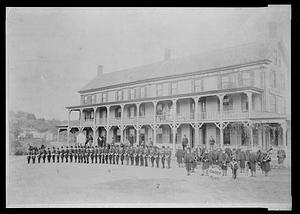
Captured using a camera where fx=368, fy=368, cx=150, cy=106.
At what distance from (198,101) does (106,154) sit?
3.81 m

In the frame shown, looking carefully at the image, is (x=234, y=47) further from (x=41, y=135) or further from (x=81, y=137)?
(x=41, y=135)

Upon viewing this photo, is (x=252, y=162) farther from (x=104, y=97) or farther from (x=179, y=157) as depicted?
(x=104, y=97)

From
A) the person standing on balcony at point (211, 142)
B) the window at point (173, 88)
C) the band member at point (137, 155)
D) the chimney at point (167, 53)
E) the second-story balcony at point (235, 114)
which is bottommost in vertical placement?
the band member at point (137, 155)

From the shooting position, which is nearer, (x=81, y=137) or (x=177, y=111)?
(x=177, y=111)

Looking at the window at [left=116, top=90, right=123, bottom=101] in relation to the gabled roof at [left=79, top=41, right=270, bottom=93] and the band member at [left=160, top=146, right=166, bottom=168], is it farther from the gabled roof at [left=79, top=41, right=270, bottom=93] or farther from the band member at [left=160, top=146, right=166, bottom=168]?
the band member at [left=160, top=146, right=166, bottom=168]

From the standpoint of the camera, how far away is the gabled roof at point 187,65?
12.1 meters

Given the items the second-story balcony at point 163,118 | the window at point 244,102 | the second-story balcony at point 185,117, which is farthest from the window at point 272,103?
the second-story balcony at point 163,118

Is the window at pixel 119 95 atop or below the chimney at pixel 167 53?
below

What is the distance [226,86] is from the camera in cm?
1235

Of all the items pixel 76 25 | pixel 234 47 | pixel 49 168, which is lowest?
pixel 49 168

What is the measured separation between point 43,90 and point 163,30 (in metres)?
4.66

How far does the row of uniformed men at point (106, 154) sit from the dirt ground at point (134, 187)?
30cm

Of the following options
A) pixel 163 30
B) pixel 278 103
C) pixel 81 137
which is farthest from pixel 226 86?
pixel 81 137

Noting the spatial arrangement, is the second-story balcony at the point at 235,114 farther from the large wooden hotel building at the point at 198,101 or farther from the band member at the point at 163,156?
the band member at the point at 163,156
